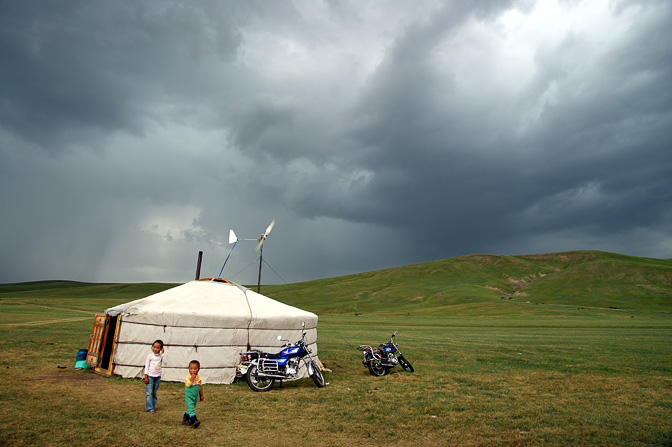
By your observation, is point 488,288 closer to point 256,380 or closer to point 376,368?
point 376,368

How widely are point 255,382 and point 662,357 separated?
18696 millimetres

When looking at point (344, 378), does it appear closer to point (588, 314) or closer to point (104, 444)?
point (104, 444)

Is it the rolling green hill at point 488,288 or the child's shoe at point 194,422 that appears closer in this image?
the child's shoe at point 194,422

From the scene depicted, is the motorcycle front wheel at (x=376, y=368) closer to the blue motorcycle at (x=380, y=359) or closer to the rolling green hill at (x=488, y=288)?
the blue motorcycle at (x=380, y=359)

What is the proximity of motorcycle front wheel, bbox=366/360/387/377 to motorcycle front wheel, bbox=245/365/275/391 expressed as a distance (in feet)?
13.3


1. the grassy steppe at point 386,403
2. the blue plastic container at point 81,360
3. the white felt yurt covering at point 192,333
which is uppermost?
the white felt yurt covering at point 192,333

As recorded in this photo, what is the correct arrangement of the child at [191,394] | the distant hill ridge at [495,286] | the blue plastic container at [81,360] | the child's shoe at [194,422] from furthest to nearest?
the distant hill ridge at [495,286]
the blue plastic container at [81,360]
the child at [191,394]
the child's shoe at [194,422]

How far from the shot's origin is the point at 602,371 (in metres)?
15.4

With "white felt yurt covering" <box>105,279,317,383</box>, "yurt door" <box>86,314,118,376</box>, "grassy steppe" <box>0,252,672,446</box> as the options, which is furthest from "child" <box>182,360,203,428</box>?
"yurt door" <box>86,314,118,376</box>

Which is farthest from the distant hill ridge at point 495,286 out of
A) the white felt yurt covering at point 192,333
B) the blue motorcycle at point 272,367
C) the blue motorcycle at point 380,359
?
the blue motorcycle at point 272,367

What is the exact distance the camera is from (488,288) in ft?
382

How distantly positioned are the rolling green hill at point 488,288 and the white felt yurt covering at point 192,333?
6613 centimetres

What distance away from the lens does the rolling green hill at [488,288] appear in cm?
9019

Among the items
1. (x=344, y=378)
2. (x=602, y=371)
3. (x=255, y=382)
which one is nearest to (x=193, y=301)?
(x=255, y=382)
